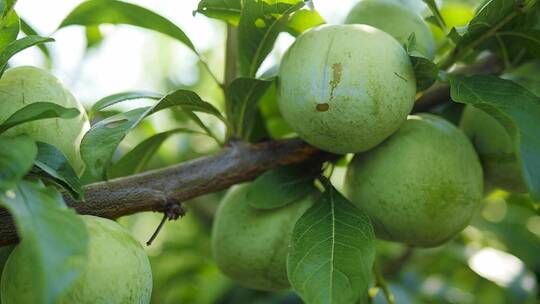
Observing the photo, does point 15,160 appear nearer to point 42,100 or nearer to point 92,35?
point 42,100

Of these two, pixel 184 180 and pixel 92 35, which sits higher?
pixel 92 35

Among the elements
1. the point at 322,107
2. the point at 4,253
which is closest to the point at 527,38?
the point at 322,107

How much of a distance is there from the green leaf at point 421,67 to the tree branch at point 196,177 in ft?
1.02

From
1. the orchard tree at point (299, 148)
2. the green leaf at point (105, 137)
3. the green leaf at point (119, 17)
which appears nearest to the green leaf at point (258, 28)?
the orchard tree at point (299, 148)

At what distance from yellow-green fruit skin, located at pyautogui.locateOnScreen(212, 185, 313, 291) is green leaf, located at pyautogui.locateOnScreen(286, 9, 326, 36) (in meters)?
0.39

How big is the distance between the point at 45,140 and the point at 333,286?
1.91 ft

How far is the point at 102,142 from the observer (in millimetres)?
1183

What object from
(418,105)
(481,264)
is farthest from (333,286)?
(481,264)

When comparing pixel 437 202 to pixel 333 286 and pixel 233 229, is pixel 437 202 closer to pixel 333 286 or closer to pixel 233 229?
pixel 333 286

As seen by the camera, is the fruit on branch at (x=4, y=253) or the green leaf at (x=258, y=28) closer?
the fruit on branch at (x=4, y=253)

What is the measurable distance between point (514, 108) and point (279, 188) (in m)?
0.53

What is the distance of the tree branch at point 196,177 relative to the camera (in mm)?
1294

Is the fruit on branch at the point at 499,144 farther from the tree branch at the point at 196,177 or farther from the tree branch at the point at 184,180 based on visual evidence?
the tree branch at the point at 184,180

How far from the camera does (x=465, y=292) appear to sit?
2.54 metres
